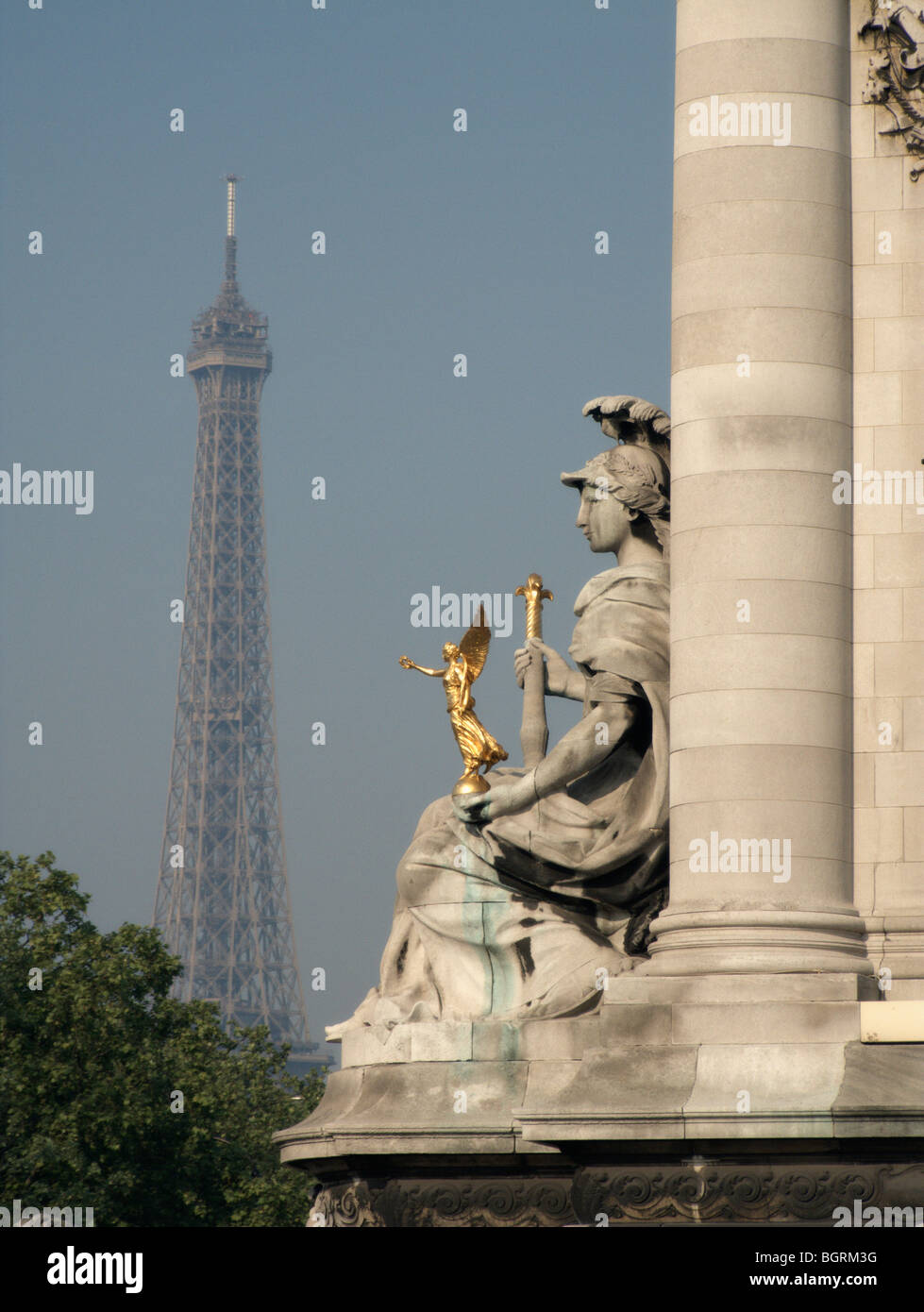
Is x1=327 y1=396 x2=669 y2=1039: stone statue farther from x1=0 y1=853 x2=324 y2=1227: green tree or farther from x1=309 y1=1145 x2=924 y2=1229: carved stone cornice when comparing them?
x1=0 y1=853 x2=324 y2=1227: green tree

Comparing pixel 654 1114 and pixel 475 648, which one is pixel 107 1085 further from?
pixel 654 1114

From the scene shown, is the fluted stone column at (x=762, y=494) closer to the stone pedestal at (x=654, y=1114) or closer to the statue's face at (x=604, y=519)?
the stone pedestal at (x=654, y=1114)

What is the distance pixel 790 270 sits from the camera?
981 inches

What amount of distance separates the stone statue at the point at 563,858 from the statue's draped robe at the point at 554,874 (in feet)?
0.04

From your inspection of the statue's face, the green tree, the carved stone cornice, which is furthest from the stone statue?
the green tree

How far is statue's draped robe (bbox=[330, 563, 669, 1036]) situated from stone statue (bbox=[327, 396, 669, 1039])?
1 cm

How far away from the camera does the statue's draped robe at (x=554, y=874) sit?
2589 cm

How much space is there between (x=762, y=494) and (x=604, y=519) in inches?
127

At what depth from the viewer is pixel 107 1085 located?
55.1 m

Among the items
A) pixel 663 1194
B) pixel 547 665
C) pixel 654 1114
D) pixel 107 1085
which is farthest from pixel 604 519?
pixel 107 1085

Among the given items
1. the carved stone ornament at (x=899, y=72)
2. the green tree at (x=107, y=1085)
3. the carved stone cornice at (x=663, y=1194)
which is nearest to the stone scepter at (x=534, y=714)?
the carved stone cornice at (x=663, y=1194)

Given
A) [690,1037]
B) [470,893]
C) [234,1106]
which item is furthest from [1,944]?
[690,1037]
